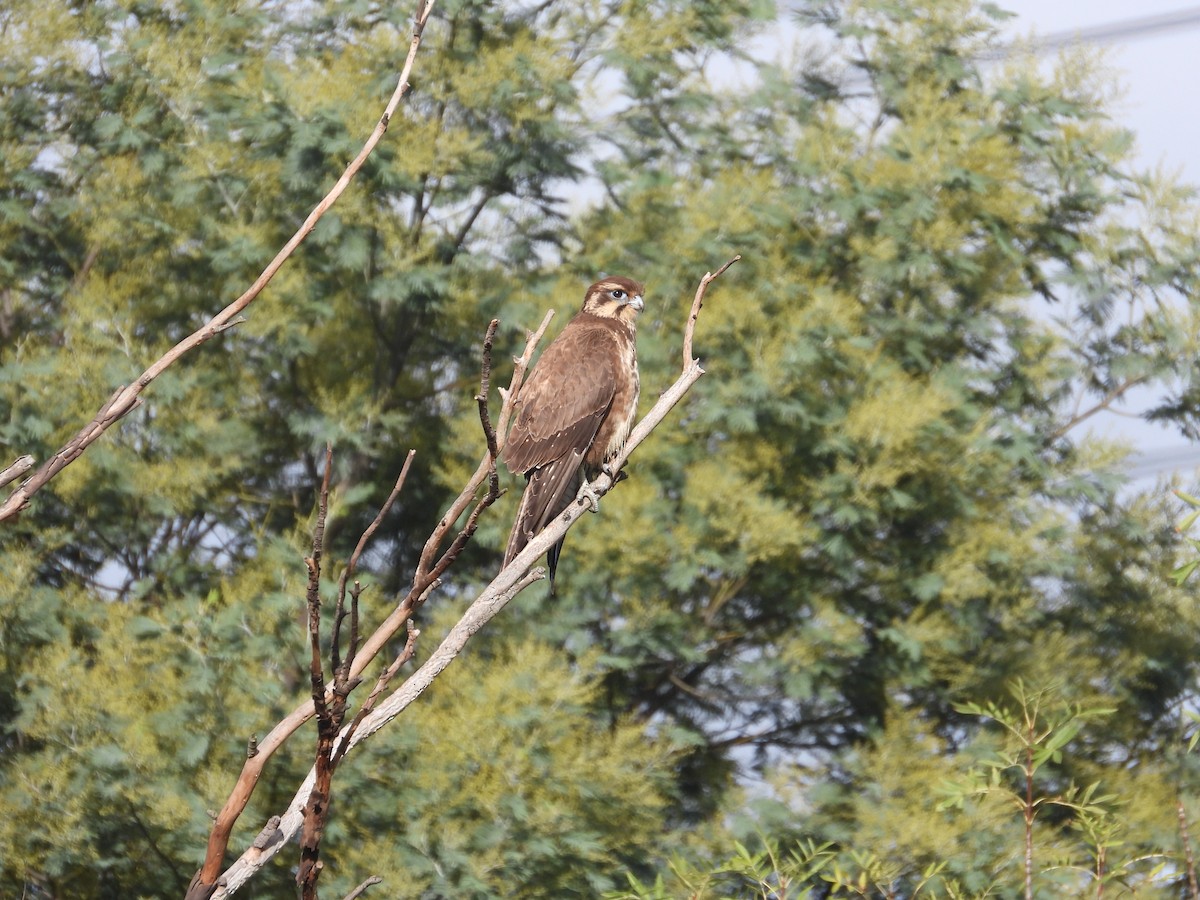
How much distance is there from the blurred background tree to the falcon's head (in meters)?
3.37

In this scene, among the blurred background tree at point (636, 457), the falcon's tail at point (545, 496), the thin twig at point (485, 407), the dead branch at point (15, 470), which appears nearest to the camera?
the dead branch at point (15, 470)

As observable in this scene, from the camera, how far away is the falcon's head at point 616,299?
463 cm

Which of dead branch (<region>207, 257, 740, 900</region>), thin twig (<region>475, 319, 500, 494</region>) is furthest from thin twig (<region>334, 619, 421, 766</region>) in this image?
thin twig (<region>475, 319, 500, 494</region>)

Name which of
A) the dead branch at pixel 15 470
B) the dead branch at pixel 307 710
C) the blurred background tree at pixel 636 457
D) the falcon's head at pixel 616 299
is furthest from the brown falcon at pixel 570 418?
the blurred background tree at pixel 636 457

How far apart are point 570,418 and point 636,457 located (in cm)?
499

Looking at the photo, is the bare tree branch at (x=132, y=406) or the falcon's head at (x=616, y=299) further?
the falcon's head at (x=616, y=299)

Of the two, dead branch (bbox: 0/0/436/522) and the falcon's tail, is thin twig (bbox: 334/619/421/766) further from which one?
the falcon's tail

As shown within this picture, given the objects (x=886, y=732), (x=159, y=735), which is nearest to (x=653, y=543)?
(x=886, y=732)

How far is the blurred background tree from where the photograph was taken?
7.78 meters

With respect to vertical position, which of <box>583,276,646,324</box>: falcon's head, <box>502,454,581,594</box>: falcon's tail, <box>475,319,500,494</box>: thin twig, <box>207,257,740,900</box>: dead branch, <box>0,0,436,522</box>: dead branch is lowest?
<box>583,276,646,324</box>: falcon's head

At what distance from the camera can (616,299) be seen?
15.4 ft

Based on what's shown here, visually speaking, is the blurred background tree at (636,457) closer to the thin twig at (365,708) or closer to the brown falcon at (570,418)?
the brown falcon at (570,418)

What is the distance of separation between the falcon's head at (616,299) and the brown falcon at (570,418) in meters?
0.23

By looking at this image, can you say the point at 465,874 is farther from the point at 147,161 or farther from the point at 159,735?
the point at 147,161
